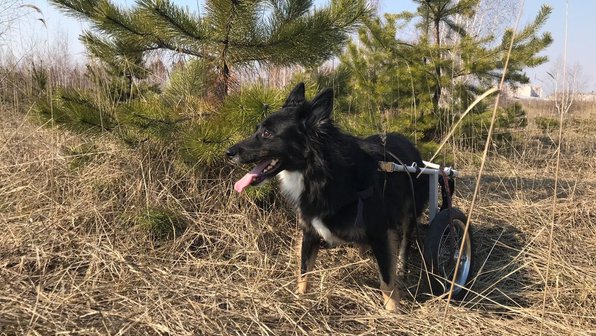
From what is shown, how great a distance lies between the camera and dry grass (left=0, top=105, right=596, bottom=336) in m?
2.03

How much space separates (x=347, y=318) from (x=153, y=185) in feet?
5.83

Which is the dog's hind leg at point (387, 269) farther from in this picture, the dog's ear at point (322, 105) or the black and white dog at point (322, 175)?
the dog's ear at point (322, 105)

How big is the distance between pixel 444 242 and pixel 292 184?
1.09 meters

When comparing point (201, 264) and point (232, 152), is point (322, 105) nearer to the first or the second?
point (232, 152)

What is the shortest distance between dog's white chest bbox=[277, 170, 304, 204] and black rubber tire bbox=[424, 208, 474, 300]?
0.80 metres

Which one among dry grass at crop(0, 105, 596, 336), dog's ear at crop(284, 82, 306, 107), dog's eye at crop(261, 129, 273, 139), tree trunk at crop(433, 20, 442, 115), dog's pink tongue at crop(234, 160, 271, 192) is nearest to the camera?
dry grass at crop(0, 105, 596, 336)

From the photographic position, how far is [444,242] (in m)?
2.91

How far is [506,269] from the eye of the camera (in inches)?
122

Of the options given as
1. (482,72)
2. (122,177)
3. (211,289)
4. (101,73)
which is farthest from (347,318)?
(482,72)

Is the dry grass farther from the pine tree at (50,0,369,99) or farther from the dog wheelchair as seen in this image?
the pine tree at (50,0,369,99)

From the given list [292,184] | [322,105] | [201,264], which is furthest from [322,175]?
[201,264]

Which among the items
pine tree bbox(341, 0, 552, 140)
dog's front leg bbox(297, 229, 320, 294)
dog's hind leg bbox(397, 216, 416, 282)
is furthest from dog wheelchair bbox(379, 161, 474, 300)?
pine tree bbox(341, 0, 552, 140)

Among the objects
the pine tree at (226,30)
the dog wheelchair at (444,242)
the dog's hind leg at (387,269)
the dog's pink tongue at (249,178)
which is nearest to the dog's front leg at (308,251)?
the dog's hind leg at (387,269)

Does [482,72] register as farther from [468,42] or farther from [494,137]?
[494,137]
